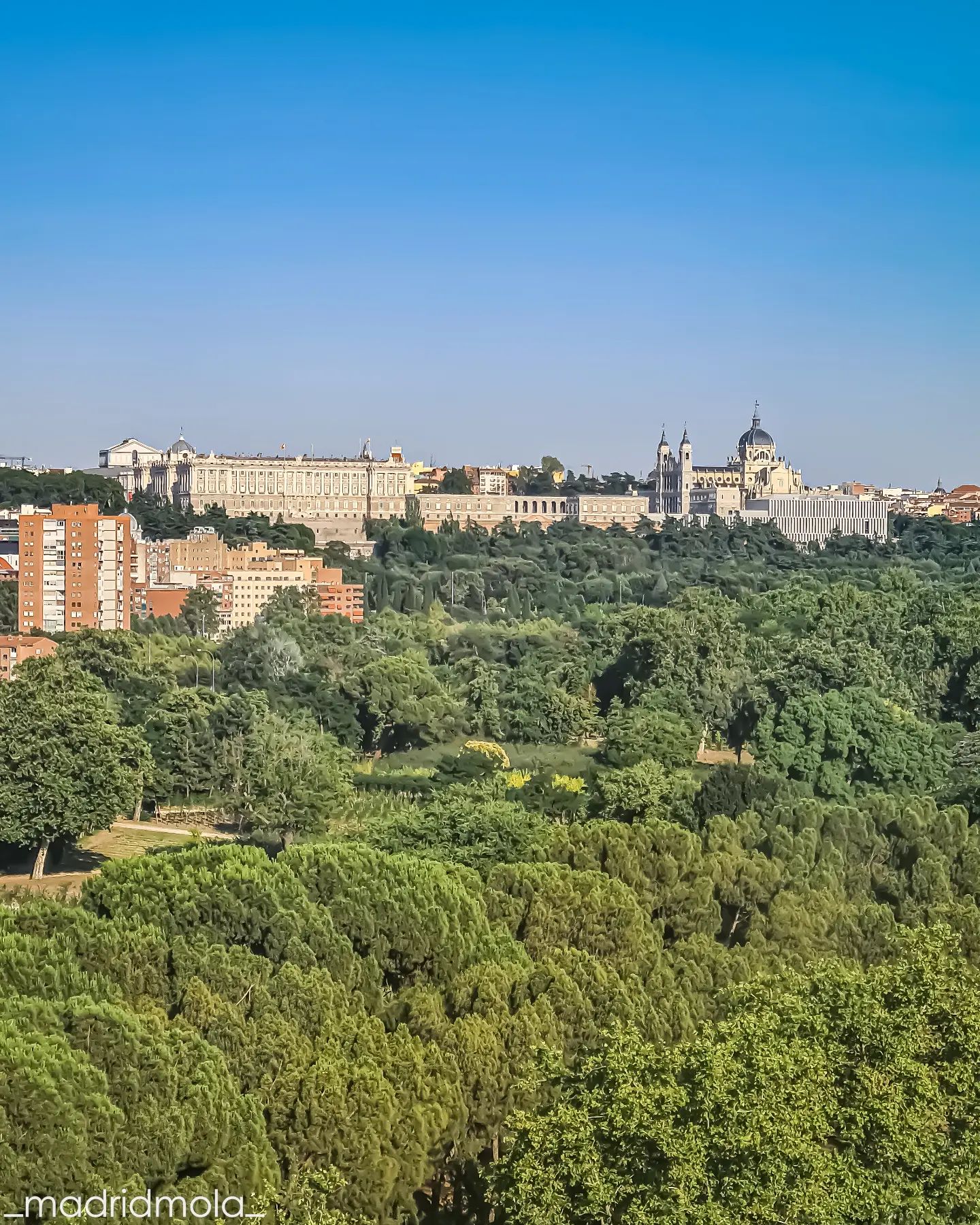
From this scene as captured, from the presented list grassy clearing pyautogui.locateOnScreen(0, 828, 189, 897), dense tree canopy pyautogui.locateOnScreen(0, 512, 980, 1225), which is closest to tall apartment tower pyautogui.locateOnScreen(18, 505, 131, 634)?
dense tree canopy pyautogui.locateOnScreen(0, 512, 980, 1225)

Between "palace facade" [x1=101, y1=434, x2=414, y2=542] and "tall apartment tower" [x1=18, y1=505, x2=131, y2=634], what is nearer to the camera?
"tall apartment tower" [x1=18, y1=505, x2=131, y2=634]

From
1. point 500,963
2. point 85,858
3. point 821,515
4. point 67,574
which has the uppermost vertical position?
point 821,515

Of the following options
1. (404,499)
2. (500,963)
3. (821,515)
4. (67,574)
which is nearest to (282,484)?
(404,499)

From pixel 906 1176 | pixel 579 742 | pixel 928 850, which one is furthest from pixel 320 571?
pixel 906 1176

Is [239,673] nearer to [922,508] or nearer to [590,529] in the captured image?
[590,529]

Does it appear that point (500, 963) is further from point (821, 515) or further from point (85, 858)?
point (821, 515)

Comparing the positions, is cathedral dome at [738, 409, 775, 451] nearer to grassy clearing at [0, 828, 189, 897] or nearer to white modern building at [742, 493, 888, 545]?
white modern building at [742, 493, 888, 545]
